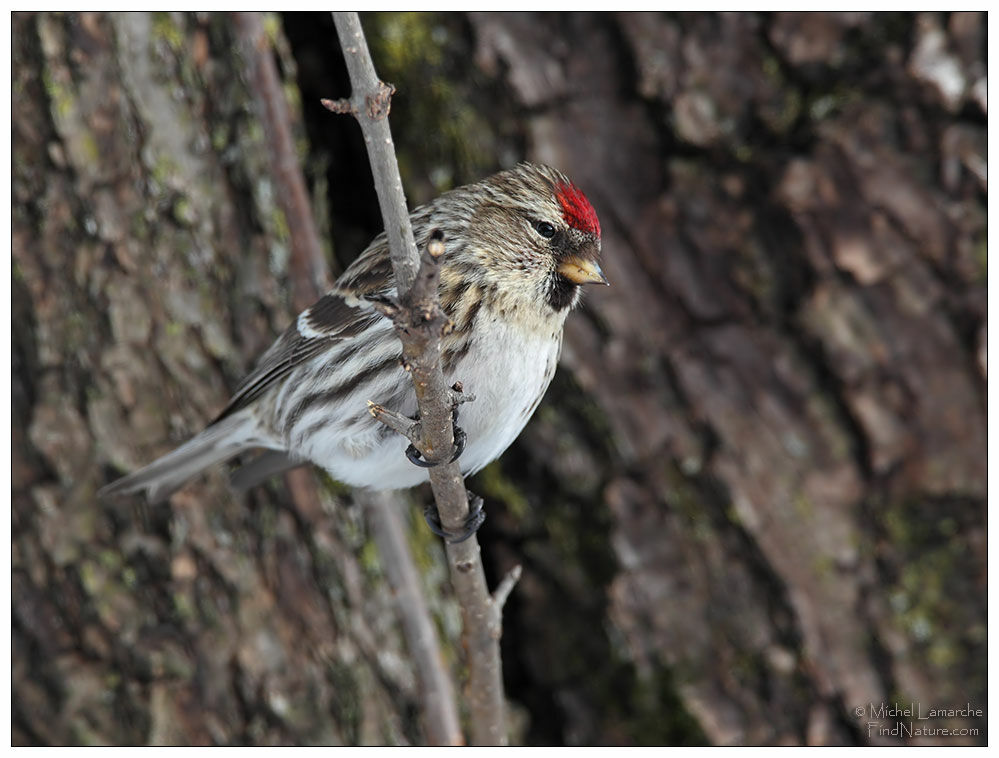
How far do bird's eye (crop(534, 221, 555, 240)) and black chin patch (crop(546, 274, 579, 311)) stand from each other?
92 millimetres

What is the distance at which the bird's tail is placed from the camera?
8.69 ft

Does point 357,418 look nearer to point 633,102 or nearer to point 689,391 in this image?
point 689,391

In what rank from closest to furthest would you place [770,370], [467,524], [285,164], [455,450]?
[455,450] < [467,524] < [285,164] < [770,370]

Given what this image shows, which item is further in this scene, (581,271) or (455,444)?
(581,271)

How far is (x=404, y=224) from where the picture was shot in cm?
146

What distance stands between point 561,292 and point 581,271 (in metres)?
0.10

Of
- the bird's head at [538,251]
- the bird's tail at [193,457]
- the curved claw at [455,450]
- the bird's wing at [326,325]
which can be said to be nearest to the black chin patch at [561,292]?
the bird's head at [538,251]

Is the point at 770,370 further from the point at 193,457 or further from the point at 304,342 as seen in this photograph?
the point at 193,457

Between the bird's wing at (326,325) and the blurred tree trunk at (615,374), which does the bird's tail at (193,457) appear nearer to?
the bird's wing at (326,325)

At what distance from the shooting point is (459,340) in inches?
85.4

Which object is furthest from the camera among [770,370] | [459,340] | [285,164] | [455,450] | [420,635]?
[770,370]

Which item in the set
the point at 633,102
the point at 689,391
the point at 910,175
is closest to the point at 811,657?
the point at 689,391

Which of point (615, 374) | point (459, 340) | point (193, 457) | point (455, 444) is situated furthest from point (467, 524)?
point (615, 374)

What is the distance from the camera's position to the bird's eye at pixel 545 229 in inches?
89.6
